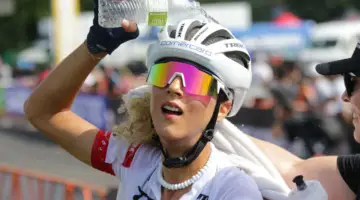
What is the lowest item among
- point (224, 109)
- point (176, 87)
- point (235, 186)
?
point (235, 186)

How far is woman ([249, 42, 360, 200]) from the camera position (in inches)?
97.9

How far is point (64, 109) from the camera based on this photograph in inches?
116

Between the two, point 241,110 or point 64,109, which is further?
point 241,110

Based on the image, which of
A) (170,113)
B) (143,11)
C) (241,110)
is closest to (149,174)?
(170,113)

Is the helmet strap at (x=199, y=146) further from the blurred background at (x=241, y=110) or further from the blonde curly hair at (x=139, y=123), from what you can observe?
the blurred background at (x=241, y=110)

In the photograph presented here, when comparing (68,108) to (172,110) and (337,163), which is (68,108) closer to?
(172,110)

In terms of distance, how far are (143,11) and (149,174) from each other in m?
0.62

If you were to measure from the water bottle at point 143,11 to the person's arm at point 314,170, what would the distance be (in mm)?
618

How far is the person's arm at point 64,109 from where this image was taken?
2.83 meters

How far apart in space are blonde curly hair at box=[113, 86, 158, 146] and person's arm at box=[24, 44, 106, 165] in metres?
0.15

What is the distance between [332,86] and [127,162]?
9775 mm

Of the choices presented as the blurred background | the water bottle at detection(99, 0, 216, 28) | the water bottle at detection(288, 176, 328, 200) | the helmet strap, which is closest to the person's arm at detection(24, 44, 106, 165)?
the water bottle at detection(99, 0, 216, 28)

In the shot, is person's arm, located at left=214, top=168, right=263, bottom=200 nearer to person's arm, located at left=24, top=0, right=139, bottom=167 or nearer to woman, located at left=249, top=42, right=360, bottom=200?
woman, located at left=249, top=42, right=360, bottom=200

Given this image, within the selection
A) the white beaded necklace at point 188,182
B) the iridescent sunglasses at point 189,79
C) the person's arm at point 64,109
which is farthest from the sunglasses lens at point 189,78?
the person's arm at point 64,109
